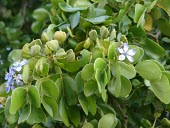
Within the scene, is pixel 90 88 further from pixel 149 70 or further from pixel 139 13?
pixel 139 13

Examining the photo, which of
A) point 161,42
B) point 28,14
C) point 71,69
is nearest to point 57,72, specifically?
point 71,69

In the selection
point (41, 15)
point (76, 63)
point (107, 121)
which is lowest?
point (41, 15)

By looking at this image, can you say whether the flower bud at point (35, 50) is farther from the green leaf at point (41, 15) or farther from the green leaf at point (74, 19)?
the green leaf at point (41, 15)

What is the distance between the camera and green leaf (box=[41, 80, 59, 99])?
3.42 ft

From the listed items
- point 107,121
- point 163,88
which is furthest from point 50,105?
point 163,88

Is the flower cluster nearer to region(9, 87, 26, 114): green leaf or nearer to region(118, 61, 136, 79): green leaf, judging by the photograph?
region(9, 87, 26, 114): green leaf

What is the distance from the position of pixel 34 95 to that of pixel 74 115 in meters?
0.15

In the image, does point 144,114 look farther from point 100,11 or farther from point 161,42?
point 100,11

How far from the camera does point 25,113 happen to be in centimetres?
103

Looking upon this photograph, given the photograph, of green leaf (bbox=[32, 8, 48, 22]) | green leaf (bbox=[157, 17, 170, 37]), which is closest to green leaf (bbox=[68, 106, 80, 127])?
green leaf (bbox=[157, 17, 170, 37])

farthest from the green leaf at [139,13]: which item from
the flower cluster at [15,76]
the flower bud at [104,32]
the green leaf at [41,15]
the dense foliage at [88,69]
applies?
the green leaf at [41,15]

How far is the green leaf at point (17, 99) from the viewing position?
3.29 ft

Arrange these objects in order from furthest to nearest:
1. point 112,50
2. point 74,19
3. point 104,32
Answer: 1. point 74,19
2. point 104,32
3. point 112,50

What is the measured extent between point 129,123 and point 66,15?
14.1 inches
